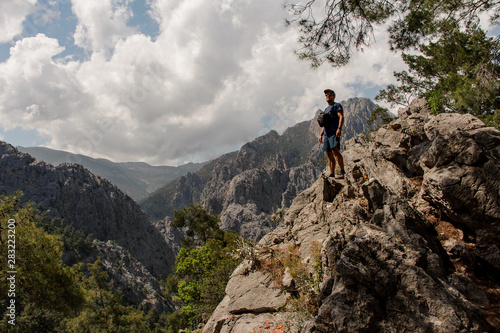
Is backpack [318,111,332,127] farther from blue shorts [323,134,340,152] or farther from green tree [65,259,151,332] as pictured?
green tree [65,259,151,332]

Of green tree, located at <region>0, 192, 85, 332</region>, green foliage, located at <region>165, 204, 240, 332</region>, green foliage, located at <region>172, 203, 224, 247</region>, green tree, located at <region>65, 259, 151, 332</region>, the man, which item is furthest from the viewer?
green foliage, located at <region>172, 203, 224, 247</region>

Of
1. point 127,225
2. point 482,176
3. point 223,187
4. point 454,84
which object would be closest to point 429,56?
point 454,84

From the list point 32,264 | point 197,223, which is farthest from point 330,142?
point 197,223

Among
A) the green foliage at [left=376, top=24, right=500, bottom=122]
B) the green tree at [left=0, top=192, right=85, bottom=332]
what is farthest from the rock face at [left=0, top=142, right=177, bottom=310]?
the green foliage at [left=376, top=24, right=500, bottom=122]

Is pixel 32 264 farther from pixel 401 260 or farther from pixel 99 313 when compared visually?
pixel 99 313

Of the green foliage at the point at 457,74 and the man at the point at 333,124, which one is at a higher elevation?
the green foliage at the point at 457,74

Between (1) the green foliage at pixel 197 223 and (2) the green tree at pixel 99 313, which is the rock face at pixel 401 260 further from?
(1) the green foliage at pixel 197 223

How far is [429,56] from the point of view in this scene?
2559cm

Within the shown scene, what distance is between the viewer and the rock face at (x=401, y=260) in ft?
11.4

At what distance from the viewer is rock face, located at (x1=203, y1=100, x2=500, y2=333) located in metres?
3.47

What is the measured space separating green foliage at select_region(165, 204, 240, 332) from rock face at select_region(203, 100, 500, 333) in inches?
132

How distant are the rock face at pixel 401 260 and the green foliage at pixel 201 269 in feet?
11.0

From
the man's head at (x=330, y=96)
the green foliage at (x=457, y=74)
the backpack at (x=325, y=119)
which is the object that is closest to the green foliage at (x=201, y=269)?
the backpack at (x=325, y=119)

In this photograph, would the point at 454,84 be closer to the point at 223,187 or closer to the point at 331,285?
the point at 331,285
